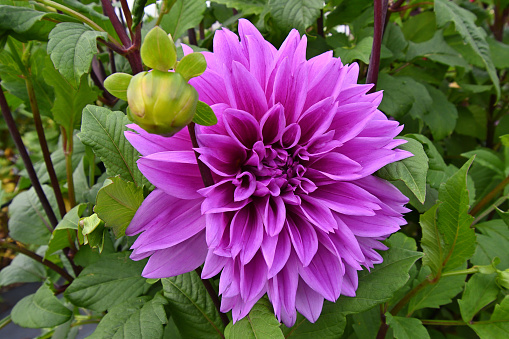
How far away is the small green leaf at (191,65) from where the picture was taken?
0.24m

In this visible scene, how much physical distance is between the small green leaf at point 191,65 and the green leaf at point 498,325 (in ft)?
1.59

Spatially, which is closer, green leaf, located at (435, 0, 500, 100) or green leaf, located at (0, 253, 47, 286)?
green leaf, located at (435, 0, 500, 100)

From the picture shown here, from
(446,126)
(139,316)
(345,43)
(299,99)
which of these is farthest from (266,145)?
(446,126)

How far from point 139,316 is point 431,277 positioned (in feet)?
1.18

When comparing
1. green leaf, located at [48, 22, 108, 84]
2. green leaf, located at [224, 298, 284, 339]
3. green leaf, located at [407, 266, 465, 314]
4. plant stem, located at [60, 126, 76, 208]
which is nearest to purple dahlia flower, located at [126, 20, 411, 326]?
green leaf, located at [224, 298, 284, 339]

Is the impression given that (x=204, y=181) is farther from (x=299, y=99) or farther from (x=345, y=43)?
(x=345, y=43)

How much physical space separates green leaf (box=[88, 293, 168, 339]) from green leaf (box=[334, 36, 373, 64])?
41cm

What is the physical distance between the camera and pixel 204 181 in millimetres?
312

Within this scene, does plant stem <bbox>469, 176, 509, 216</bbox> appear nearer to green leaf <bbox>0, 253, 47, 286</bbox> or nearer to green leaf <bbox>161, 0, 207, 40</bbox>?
green leaf <bbox>161, 0, 207, 40</bbox>

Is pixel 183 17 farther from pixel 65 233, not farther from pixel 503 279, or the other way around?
pixel 503 279

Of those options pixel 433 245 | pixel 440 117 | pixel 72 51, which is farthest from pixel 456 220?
pixel 72 51

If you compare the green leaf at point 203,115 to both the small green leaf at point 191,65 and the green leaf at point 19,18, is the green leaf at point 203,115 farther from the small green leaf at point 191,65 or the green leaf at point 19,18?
the green leaf at point 19,18

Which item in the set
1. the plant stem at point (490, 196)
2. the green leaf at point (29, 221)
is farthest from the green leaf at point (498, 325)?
the green leaf at point (29, 221)

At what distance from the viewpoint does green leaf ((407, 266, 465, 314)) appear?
540 mm
